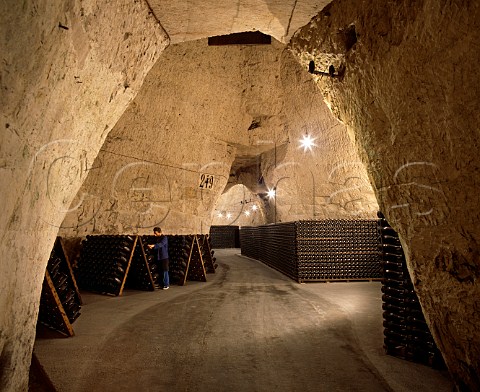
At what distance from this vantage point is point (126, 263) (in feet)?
20.7

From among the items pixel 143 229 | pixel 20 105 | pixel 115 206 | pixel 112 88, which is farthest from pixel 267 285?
pixel 20 105

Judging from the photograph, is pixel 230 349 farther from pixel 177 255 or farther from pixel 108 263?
pixel 177 255

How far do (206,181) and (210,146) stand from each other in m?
1.13

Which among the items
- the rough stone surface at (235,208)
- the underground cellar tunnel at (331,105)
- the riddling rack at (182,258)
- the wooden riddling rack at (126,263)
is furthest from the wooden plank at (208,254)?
the rough stone surface at (235,208)

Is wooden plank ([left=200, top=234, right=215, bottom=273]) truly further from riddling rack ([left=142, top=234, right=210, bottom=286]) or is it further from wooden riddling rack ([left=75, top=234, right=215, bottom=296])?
wooden riddling rack ([left=75, top=234, right=215, bottom=296])

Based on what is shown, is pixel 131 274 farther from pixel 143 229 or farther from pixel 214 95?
pixel 214 95

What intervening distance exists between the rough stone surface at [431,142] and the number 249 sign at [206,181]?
7.74m

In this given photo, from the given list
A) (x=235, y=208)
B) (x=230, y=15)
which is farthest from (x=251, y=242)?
(x=230, y=15)

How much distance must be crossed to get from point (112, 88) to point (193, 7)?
3.71 ft

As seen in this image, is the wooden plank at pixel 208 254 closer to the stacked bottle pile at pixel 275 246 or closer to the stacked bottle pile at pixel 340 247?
the stacked bottle pile at pixel 275 246

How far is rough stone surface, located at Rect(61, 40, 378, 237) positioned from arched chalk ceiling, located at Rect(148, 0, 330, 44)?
492 centimetres

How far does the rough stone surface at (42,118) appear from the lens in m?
1.65

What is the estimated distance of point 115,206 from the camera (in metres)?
7.97

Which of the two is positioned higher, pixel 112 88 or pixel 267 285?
pixel 112 88
